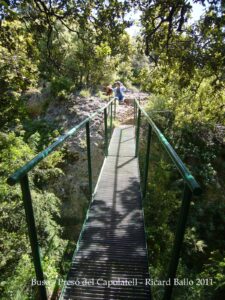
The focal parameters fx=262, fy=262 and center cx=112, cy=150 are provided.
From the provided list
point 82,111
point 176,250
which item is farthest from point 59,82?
point 176,250

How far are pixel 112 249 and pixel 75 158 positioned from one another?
20.1ft

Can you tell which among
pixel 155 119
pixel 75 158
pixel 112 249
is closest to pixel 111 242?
pixel 112 249

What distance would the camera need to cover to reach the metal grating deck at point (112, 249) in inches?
92.5

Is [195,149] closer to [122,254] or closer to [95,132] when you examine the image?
[95,132]

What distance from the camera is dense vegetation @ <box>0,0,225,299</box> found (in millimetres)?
4238

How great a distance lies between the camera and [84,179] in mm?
8352

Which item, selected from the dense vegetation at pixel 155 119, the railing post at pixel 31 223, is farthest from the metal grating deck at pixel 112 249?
the dense vegetation at pixel 155 119

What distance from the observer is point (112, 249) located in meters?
2.86

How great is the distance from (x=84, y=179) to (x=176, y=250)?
700 cm

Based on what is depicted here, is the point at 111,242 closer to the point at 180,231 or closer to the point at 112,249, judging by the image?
the point at 112,249

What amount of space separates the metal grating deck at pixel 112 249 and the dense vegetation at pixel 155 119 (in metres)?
1.18

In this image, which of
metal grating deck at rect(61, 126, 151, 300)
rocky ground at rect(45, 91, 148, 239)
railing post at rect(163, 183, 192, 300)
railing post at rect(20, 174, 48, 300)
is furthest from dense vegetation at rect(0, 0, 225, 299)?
railing post at rect(163, 183, 192, 300)

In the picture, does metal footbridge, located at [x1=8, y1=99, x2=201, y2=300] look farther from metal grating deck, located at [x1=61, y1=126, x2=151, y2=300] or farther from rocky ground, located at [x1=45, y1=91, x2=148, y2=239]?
rocky ground, located at [x1=45, y1=91, x2=148, y2=239]

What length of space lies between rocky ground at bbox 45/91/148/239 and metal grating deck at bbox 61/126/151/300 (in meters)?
3.50
